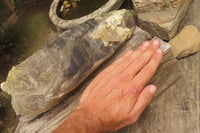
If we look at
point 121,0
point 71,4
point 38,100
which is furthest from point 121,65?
point 71,4

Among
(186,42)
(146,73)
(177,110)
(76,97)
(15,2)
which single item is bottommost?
(177,110)

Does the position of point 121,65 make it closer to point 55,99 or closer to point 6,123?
point 55,99

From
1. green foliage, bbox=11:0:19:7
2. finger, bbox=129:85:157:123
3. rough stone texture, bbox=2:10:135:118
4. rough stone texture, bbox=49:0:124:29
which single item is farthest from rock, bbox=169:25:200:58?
green foliage, bbox=11:0:19:7

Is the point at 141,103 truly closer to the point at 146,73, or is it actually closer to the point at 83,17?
the point at 146,73

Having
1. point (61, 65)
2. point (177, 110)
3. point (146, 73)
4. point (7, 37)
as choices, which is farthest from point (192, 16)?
point (7, 37)

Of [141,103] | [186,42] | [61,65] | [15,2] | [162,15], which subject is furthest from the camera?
[15,2]

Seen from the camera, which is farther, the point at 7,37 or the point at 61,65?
the point at 7,37
